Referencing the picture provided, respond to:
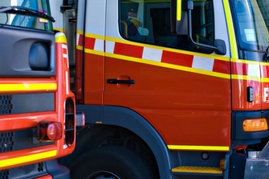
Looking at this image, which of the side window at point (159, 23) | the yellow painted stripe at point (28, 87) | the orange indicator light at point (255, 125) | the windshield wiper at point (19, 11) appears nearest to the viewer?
the yellow painted stripe at point (28, 87)

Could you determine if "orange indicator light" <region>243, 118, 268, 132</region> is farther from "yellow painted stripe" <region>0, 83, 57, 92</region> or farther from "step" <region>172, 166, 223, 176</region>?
"yellow painted stripe" <region>0, 83, 57, 92</region>

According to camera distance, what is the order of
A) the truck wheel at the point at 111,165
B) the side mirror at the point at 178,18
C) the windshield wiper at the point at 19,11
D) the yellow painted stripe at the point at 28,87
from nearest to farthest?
1. the yellow painted stripe at the point at 28,87
2. the windshield wiper at the point at 19,11
3. the side mirror at the point at 178,18
4. the truck wheel at the point at 111,165

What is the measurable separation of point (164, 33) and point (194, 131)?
36.3 inches

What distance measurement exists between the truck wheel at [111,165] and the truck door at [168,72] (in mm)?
369

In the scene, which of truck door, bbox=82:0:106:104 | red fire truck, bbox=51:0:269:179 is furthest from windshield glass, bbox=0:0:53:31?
red fire truck, bbox=51:0:269:179

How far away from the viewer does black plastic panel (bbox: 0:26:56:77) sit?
8.42 ft

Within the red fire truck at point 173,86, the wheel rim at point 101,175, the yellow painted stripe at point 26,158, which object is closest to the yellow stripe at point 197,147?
the red fire truck at point 173,86

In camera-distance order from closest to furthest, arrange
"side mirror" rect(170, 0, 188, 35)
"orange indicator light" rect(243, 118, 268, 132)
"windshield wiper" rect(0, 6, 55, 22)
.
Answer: "windshield wiper" rect(0, 6, 55, 22) < "side mirror" rect(170, 0, 188, 35) < "orange indicator light" rect(243, 118, 268, 132)

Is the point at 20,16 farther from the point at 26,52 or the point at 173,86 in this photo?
the point at 173,86

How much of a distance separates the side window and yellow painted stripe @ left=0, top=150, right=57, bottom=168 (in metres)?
1.42

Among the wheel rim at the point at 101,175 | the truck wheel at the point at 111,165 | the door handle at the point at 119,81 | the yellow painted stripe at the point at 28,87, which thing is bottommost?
the wheel rim at the point at 101,175

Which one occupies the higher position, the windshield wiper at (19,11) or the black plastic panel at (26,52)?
the windshield wiper at (19,11)

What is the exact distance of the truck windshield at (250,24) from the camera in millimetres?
3582

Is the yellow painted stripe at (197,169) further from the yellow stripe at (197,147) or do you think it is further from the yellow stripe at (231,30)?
the yellow stripe at (231,30)
